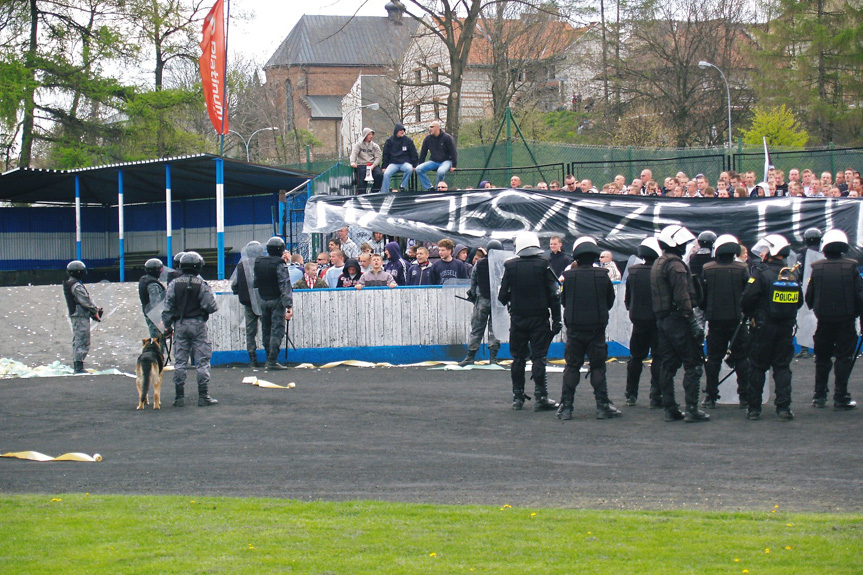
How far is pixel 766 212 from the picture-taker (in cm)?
1750

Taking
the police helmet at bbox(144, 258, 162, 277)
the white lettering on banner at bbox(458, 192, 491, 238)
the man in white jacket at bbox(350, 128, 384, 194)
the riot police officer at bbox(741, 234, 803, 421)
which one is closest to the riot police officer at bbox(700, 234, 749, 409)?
the riot police officer at bbox(741, 234, 803, 421)

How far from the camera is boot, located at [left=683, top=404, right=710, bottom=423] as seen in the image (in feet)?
33.9

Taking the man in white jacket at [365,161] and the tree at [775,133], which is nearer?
the man in white jacket at [365,161]

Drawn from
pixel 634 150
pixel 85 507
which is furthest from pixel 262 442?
pixel 634 150

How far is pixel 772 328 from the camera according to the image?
10484mm

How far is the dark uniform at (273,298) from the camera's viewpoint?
15.5 meters

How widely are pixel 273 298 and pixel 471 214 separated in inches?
175

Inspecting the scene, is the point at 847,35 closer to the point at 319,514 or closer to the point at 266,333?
the point at 266,333

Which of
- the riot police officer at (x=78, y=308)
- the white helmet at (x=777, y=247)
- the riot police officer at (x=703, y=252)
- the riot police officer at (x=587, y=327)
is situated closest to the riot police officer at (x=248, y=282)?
the riot police officer at (x=78, y=308)

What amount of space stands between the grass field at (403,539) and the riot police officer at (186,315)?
17.5ft

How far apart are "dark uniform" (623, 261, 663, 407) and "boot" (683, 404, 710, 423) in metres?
0.94

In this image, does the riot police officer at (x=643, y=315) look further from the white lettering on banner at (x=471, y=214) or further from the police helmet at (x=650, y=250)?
the white lettering on banner at (x=471, y=214)

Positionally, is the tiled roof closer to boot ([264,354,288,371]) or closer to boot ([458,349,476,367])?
boot ([264,354,288,371])

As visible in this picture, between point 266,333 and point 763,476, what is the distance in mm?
9958
